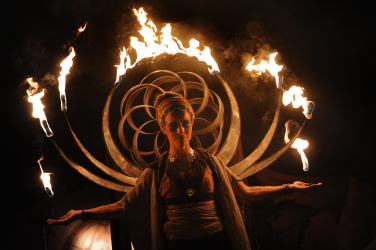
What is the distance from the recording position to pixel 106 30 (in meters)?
4.63

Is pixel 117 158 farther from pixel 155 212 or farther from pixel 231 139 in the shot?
pixel 231 139

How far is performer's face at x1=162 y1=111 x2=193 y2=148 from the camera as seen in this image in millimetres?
3102

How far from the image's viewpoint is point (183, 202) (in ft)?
9.12

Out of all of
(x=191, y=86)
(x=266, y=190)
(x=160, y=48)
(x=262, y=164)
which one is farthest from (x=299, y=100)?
(x=160, y=48)

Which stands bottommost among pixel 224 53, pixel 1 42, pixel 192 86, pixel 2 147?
pixel 2 147

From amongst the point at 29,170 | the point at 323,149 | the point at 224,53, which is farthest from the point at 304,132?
the point at 29,170

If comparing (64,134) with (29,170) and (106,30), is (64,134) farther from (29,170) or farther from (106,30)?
(106,30)

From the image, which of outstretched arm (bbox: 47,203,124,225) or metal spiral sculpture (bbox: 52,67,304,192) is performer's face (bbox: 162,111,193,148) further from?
outstretched arm (bbox: 47,203,124,225)

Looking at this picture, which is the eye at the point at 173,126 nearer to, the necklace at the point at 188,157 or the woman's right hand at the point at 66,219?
the necklace at the point at 188,157

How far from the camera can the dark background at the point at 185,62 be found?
4.10 m

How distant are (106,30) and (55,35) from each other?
958 mm

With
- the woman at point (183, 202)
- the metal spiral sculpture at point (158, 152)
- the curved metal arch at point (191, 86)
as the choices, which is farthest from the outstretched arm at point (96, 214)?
the curved metal arch at point (191, 86)

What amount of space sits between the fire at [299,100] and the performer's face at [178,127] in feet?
4.98

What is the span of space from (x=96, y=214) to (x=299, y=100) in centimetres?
302
